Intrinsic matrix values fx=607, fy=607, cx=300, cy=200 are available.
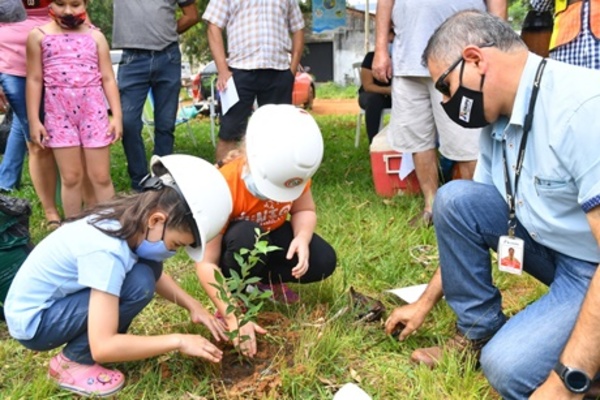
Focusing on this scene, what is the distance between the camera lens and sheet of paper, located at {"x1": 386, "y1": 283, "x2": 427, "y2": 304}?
2.49m

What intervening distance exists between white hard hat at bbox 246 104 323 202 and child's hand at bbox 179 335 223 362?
1.92ft

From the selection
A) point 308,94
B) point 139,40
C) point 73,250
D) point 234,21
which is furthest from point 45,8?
point 308,94

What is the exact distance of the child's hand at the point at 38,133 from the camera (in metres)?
3.37

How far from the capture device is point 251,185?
2.29m

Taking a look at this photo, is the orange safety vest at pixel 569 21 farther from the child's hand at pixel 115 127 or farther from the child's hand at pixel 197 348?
the child's hand at pixel 115 127

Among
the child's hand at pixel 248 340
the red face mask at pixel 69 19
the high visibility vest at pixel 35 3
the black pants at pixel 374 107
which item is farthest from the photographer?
the black pants at pixel 374 107

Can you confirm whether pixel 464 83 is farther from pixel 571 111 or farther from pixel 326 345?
pixel 326 345

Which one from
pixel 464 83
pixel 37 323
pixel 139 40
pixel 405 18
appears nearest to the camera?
pixel 464 83

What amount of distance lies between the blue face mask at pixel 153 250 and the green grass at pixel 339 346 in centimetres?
38

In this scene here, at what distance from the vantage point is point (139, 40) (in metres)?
4.08

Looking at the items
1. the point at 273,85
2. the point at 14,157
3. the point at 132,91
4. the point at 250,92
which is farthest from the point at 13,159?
the point at 273,85

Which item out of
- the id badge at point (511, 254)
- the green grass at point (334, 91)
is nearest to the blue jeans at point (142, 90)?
the id badge at point (511, 254)

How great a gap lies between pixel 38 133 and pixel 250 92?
151 centimetres

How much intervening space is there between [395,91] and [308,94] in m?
13.3
